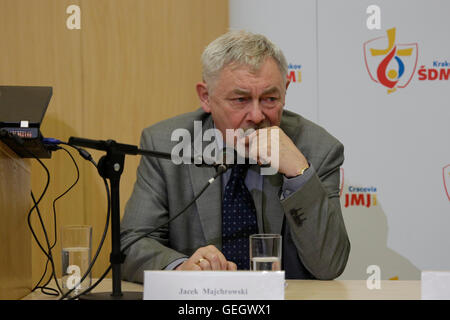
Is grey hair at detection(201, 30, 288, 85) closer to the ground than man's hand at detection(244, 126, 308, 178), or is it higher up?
higher up

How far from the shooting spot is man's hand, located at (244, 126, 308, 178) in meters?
1.66

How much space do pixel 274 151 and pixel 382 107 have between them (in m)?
1.28

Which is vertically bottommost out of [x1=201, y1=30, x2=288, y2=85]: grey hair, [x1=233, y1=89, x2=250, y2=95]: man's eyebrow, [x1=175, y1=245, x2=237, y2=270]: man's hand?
[x1=175, y1=245, x2=237, y2=270]: man's hand

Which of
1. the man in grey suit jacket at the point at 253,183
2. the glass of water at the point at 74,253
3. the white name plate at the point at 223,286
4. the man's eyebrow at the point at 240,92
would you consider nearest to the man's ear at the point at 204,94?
the man in grey suit jacket at the point at 253,183

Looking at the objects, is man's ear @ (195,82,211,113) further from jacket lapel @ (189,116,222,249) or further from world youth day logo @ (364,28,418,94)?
world youth day logo @ (364,28,418,94)

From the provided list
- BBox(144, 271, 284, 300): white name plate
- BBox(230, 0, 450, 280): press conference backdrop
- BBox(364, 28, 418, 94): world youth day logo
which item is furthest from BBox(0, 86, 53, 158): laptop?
BBox(364, 28, 418, 94): world youth day logo

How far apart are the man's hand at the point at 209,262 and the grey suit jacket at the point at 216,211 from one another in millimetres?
187

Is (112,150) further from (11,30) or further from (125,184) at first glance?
(11,30)

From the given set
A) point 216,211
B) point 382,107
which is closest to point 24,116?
point 216,211

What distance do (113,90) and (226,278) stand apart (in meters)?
1.80

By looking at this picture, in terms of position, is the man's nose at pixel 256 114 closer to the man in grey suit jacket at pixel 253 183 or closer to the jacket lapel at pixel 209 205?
the man in grey suit jacket at pixel 253 183

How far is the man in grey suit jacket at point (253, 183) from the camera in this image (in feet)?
5.41

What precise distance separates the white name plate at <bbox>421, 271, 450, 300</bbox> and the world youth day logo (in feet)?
6.29

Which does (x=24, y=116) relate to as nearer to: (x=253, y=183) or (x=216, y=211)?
(x=216, y=211)
